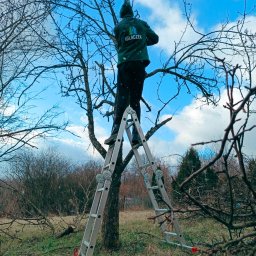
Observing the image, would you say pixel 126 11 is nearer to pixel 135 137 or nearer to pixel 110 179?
pixel 135 137

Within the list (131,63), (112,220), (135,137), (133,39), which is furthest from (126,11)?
(112,220)

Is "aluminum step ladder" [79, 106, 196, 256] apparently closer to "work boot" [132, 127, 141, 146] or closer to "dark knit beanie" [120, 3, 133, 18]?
"work boot" [132, 127, 141, 146]

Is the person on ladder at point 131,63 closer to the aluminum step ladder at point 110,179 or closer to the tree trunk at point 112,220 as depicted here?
the aluminum step ladder at point 110,179

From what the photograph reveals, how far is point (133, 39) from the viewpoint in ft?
17.8

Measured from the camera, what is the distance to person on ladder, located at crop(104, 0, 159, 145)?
542cm

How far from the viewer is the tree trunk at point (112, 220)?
6.96 meters

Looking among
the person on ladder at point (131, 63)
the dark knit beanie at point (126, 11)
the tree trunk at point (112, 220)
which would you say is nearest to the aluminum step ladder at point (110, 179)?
the person on ladder at point (131, 63)

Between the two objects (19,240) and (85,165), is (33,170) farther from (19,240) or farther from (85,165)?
(19,240)

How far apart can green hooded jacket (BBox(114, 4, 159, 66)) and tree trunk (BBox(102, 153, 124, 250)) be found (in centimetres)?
249

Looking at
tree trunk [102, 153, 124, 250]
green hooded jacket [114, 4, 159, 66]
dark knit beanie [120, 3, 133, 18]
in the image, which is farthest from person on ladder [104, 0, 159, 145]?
tree trunk [102, 153, 124, 250]

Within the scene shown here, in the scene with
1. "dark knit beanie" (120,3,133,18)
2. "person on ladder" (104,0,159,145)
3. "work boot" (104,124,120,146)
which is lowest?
"work boot" (104,124,120,146)

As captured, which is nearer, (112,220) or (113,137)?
(113,137)

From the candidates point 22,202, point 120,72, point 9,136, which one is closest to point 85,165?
point 22,202

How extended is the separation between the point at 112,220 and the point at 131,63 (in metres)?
3.09
